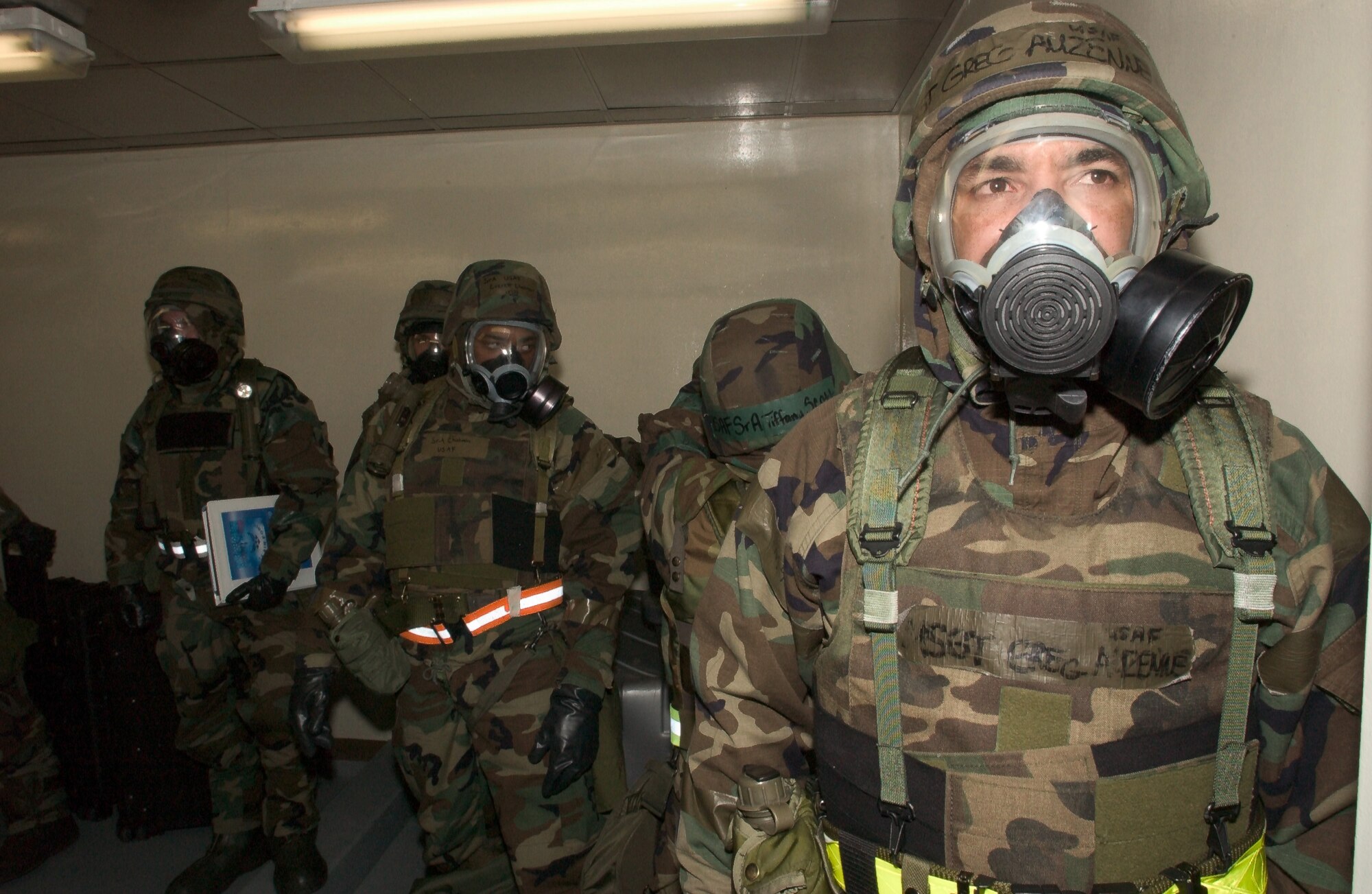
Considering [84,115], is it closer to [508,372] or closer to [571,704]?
[508,372]

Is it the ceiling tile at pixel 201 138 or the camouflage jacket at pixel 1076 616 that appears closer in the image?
the camouflage jacket at pixel 1076 616

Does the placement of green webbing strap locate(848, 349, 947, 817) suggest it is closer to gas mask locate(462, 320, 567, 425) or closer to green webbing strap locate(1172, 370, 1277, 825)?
green webbing strap locate(1172, 370, 1277, 825)

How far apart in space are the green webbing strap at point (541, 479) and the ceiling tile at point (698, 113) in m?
2.15

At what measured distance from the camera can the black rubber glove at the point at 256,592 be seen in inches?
123

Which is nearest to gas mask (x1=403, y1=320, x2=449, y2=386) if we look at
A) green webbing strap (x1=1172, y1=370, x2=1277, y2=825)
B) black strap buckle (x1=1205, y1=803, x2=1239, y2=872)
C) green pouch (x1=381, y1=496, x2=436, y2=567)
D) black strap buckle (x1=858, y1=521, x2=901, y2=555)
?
green pouch (x1=381, y1=496, x2=436, y2=567)

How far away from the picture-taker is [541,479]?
2797mm

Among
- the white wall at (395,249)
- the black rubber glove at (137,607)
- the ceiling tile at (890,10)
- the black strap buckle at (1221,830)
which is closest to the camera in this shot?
the black strap buckle at (1221,830)

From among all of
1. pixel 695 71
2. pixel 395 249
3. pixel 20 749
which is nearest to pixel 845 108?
pixel 695 71

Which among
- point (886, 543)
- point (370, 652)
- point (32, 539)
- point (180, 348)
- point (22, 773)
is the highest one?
point (180, 348)

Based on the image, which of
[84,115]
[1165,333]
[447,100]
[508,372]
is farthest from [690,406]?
[84,115]

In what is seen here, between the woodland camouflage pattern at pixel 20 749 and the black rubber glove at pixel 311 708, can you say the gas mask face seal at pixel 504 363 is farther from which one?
the woodland camouflage pattern at pixel 20 749

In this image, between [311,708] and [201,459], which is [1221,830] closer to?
[311,708]

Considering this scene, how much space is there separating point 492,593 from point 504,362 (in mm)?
828

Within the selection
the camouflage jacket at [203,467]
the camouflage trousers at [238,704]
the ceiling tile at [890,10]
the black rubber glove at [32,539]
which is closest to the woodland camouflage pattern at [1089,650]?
the ceiling tile at [890,10]
